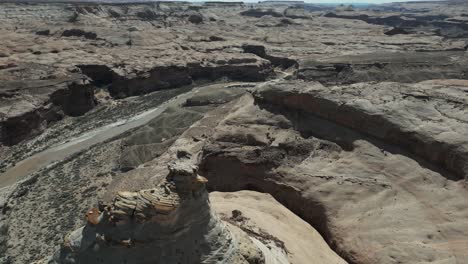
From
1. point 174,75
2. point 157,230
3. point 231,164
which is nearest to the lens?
point 157,230

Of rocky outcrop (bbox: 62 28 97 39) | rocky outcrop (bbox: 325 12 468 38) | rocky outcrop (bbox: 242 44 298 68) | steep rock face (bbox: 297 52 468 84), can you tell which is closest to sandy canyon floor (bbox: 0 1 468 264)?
steep rock face (bbox: 297 52 468 84)

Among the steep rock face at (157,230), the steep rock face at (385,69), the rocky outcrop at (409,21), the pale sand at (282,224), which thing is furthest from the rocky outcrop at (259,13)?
the steep rock face at (157,230)

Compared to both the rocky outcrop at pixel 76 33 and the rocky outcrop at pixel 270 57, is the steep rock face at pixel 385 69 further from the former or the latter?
the rocky outcrop at pixel 76 33

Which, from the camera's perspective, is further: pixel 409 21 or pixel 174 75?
pixel 409 21

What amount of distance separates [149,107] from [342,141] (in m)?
26.9

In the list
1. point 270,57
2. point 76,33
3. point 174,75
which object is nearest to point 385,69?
point 270,57

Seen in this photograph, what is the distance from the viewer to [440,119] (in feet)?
58.7

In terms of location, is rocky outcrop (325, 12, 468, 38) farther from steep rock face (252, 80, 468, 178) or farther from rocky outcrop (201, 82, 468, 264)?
rocky outcrop (201, 82, 468, 264)

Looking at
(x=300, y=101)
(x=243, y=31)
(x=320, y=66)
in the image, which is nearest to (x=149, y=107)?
(x=320, y=66)

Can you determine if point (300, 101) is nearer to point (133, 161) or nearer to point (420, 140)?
point (420, 140)

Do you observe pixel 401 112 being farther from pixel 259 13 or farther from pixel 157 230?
pixel 259 13

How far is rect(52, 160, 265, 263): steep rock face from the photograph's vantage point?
10.3 metres

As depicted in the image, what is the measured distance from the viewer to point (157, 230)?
1037cm

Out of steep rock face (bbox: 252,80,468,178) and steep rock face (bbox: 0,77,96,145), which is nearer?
steep rock face (bbox: 252,80,468,178)
